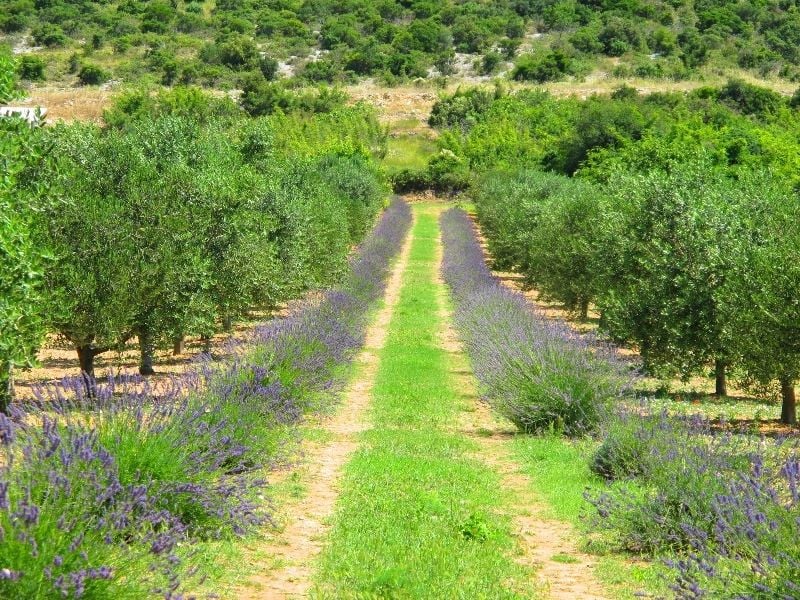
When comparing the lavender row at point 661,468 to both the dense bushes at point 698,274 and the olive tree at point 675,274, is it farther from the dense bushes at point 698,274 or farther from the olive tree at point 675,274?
the dense bushes at point 698,274

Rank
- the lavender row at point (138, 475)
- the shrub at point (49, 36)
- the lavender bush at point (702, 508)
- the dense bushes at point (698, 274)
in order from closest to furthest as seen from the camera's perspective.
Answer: the lavender row at point (138, 475) → the lavender bush at point (702, 508) → the dense bushes at point (698, 274) → the shrub at point (49, 36)

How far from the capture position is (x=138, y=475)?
8.14 m

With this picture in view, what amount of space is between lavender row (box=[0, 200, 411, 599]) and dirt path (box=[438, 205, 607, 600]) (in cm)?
259

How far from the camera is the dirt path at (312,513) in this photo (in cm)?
823

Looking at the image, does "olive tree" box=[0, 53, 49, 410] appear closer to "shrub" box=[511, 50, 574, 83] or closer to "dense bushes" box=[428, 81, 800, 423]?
"dense bushes" box=[428, 81, 800, 423]

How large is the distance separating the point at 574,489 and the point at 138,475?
575 cm

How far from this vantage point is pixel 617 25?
140 meters

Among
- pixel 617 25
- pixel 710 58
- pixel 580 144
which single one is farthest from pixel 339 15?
pixel 580 144

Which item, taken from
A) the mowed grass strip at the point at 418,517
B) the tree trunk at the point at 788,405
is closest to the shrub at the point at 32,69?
the mowed grass strip at the point at 418,517

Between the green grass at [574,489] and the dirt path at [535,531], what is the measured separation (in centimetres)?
12

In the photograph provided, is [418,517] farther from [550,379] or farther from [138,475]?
[550,379]

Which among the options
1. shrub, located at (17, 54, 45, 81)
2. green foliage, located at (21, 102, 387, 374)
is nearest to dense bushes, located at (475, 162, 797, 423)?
green foliage, located at (21, 102, 387, 374)

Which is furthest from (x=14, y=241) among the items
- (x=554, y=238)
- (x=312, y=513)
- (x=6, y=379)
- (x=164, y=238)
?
(x=554, y=238)

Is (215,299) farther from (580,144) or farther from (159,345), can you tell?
(580,144)
